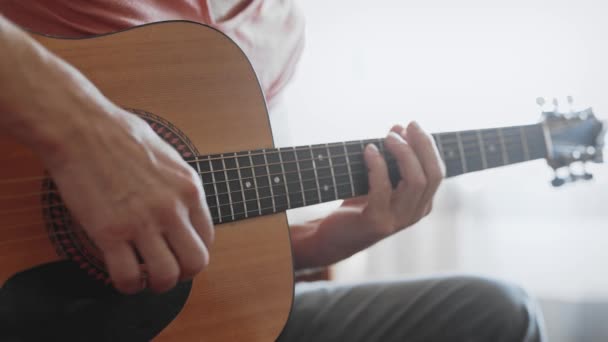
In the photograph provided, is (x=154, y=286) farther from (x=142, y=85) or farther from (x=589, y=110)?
(x=589, y=110)

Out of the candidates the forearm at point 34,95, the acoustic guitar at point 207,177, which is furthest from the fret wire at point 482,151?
the forearm at point 34,95

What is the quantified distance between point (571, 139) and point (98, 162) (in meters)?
0.77

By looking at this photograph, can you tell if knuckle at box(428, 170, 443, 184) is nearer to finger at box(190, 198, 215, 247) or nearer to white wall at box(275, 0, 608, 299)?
finger at box(190, 198, 215, 247)

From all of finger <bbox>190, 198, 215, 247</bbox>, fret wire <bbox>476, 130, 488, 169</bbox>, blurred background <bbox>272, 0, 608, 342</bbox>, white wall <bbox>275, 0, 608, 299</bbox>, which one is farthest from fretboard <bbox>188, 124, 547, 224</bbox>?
white wall <bbox>275, 0, 608, 299</bbox>

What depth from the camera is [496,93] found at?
1493 millimetres

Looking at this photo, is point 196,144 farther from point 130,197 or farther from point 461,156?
point 461,156

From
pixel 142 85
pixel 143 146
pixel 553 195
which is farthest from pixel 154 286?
pixel 553 195

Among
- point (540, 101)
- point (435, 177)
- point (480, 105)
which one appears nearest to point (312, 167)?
point (435, 177)

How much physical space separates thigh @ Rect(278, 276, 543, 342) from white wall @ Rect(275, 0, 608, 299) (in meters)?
0.69

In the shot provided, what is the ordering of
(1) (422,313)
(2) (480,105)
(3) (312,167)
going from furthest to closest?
1. (2) (480,105)
2. (1) (422,313)
3. (3) (312,167)

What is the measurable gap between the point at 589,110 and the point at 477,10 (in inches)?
27.0

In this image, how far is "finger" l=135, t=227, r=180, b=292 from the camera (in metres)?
0.50

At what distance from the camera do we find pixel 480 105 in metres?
1.51

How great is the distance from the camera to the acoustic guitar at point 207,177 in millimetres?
590
